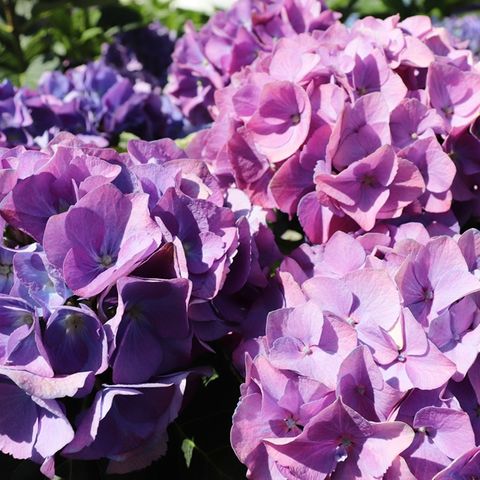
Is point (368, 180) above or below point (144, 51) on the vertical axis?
above

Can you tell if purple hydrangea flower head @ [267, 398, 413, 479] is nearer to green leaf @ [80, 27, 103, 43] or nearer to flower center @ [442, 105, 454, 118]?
flower center @ [442, 105, 454, 118]

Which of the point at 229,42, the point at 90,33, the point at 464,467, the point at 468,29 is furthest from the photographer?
the point at 468,29

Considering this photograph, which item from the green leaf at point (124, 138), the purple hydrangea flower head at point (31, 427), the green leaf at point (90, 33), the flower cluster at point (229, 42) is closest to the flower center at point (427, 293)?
the purple hydrangea flower head at point (31, 427)

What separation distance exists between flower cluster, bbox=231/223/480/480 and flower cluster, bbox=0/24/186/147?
0.74 m

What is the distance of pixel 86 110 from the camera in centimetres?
147

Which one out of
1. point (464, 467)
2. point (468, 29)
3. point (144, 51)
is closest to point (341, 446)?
point (464, 467)

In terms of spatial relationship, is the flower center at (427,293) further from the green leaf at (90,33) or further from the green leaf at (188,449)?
the green leaf at (90,33)

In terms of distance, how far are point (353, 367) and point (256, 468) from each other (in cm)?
15

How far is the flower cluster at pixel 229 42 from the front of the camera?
1.36m

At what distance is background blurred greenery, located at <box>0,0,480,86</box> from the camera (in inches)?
77.0

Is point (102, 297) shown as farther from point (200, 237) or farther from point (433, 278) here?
point (433, 278)

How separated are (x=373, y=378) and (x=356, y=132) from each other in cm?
34

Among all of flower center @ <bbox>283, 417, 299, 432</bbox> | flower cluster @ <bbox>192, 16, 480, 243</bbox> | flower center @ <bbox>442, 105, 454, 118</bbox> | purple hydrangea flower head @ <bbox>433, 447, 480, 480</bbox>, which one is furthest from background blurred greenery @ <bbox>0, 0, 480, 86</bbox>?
purple hydrangea flower head @ <bbox>433, 447, 480, 480</bbox>

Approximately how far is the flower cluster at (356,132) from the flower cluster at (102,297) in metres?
0.16
